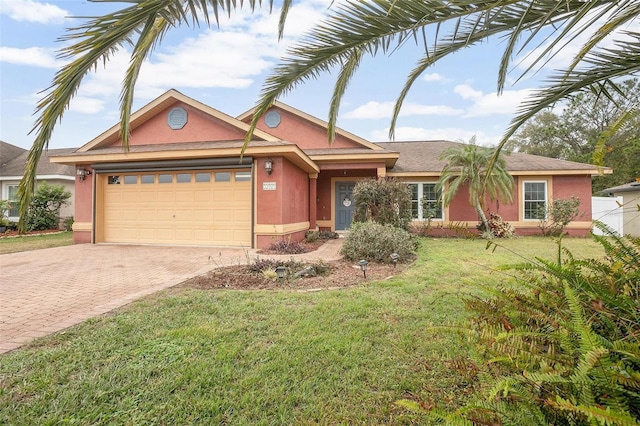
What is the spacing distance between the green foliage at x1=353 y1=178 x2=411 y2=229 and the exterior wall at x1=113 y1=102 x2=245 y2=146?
465cm

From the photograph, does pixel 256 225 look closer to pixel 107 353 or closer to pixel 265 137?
pixel 265 137

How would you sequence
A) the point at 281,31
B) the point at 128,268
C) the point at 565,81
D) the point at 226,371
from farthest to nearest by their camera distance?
the point at 128,268 → the point at 281,31 → the point at 565,81 → the point at 226,371

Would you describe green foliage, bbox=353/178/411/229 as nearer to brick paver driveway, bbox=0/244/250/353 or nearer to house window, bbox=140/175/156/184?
brick paver driveway, bbox=0/244/250/353

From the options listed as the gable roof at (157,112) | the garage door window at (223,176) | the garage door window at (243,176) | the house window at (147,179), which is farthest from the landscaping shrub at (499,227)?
the house window at (147,179)

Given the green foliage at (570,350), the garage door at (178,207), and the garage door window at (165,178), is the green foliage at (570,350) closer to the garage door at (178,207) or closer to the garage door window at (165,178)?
the garage door at (178,207)

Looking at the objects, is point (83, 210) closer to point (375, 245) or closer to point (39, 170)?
point (39, 170)

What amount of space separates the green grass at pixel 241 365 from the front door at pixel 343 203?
393 inches

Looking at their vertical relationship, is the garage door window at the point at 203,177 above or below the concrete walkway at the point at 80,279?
above

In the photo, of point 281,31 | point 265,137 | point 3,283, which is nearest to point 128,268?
point 3,283

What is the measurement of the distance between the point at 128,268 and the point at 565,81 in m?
7.91

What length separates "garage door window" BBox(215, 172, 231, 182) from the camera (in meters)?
10.3

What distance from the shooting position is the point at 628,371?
1240 millimetres

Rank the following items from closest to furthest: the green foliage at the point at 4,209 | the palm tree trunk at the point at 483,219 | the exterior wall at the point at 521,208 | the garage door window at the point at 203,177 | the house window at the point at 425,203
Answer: the garage door window at the point at 203,177 < the palm tree trunk at the point at 483,219 < the exterior wall at the point at 521,208 < the house window at the point at 425,203 < the green foliage at the point at 4,209

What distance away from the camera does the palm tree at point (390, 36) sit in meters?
2.05
